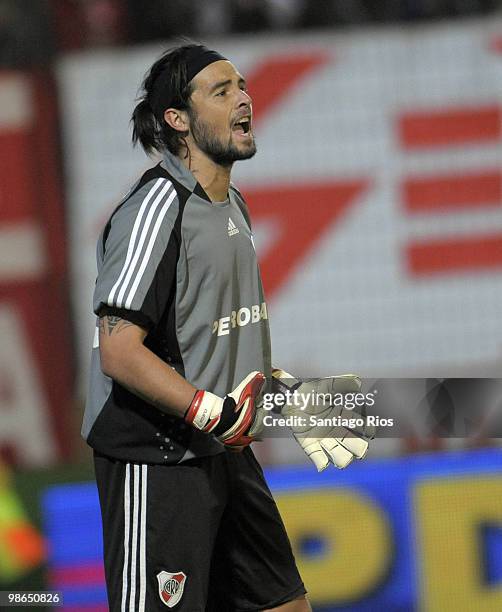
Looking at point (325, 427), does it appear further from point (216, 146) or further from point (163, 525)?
point (216, 146)

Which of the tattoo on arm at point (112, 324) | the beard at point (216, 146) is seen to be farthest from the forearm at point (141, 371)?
the beard at point (216, 146)

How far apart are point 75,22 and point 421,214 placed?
66.5 inches

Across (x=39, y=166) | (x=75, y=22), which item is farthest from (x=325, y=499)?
(x=75, y=22)

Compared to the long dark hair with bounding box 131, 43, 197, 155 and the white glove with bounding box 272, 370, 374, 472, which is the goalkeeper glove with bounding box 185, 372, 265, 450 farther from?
the long dark hair with bounding box 131, 43, 197, 155

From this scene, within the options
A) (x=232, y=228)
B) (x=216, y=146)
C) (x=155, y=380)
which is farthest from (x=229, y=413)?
(x=216, y=146)

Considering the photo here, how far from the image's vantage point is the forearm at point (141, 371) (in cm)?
209

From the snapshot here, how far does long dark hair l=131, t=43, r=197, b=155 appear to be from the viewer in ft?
7.77

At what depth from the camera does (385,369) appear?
482 centimetres

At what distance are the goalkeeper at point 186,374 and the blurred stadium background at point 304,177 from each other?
238 centimetres

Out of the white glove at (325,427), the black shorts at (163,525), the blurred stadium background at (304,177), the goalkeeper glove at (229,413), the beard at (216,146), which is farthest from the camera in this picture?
the blurred stadium background at (304,177)

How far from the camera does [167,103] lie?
238cm

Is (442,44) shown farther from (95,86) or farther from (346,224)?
(95,86)

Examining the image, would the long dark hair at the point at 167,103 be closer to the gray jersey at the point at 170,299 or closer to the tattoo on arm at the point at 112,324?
the gray jersey at the point at 170,299

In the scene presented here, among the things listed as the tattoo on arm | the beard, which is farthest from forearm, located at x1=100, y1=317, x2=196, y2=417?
the beard
